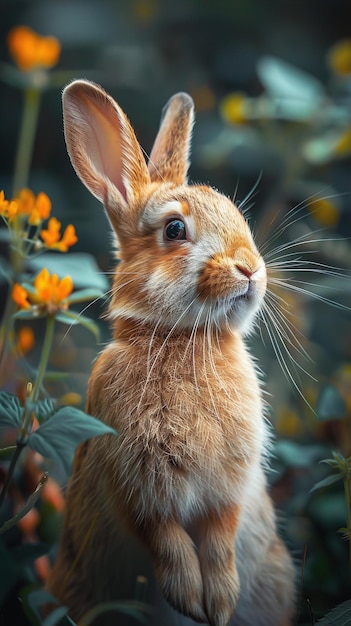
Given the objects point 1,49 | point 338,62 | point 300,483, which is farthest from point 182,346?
point 1,49

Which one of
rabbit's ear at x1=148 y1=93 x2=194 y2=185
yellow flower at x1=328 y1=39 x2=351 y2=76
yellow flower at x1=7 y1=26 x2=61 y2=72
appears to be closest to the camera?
rabbit's ear at x1=148 y1=93 x2=194 y2=185

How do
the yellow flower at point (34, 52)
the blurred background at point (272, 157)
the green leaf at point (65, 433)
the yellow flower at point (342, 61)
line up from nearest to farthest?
1. the green leaf at point (65, 433)
2. the blurred background at point (272, 157)
3. the yellow flower at point (34, 52)
4. the yellow flower at point (342, 61)

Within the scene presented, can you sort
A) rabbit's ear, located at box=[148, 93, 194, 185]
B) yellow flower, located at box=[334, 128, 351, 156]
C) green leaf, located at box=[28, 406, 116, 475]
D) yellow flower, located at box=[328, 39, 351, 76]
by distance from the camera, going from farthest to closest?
yellow flower, located at box=[328, 39, 351, 76] → yellow flower, located at box=[334, 128, 351, 156] → rabbit's ear, located at box=[148, 93, 194, 185] → green leaf, located at box=[28, 406, 116, 475]

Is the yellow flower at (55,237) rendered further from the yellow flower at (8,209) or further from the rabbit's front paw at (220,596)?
the rabbit's front paw at (220,596)

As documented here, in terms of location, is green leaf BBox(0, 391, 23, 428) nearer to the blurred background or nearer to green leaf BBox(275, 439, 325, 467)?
the blurred background

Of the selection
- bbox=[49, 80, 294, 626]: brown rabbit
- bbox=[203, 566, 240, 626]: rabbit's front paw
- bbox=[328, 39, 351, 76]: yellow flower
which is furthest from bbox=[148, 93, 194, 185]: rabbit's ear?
bbox=[328, 39, 351, 76]: yellow flower

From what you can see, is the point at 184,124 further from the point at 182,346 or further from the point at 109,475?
the point at 109,475

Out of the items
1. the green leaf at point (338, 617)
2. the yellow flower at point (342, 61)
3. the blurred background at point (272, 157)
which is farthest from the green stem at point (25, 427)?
the yellow flower at point (342, 61)
